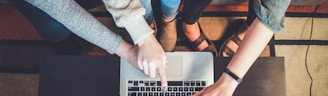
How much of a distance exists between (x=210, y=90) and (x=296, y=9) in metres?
0.74

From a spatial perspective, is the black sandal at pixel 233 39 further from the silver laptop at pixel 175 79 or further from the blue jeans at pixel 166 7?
the silver laptop at pixel 175 79

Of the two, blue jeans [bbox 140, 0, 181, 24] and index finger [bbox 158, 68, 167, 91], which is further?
blue jeans [bbox 140, 0, 181, 24]

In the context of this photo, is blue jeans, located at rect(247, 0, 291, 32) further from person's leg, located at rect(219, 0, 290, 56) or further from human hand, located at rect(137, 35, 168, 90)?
human hand, located at rect(137, 35, 168, 90)

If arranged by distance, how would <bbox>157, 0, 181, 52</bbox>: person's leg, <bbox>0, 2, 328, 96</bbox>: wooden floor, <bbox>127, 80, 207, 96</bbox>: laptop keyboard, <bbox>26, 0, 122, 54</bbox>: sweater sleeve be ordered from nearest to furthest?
<bbox>26, 0, 122, 54</bbox>: sweater sleeve
<bbox>127, 80, 207, 96</bbox>: laptop keyboard
<bbox>157, 0, 181, 52</bbox>: person's leg
<bbox>0, 2, 328, 96</bbox>: wooden floor

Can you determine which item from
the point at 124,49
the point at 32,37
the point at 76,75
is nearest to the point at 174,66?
the point at 124,49

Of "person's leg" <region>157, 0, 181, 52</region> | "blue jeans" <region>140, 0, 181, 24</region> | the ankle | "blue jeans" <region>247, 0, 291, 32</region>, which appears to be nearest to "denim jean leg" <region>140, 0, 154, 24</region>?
"blue jeans" <region>140, 0, 181, 24</region>

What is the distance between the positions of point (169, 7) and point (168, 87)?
0.97 ft

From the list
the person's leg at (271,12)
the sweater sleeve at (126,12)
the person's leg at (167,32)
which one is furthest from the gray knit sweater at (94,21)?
the person's leg at (167,32)

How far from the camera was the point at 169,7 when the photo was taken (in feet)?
3.58

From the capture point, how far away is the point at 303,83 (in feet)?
4.35

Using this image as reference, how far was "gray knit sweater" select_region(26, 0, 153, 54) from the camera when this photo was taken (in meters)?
0.75

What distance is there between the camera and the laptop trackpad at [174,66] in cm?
89

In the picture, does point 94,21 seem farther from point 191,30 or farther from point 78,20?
point 191,30

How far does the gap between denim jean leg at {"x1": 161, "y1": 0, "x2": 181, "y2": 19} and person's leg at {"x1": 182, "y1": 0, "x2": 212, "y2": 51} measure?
0.13 ft
